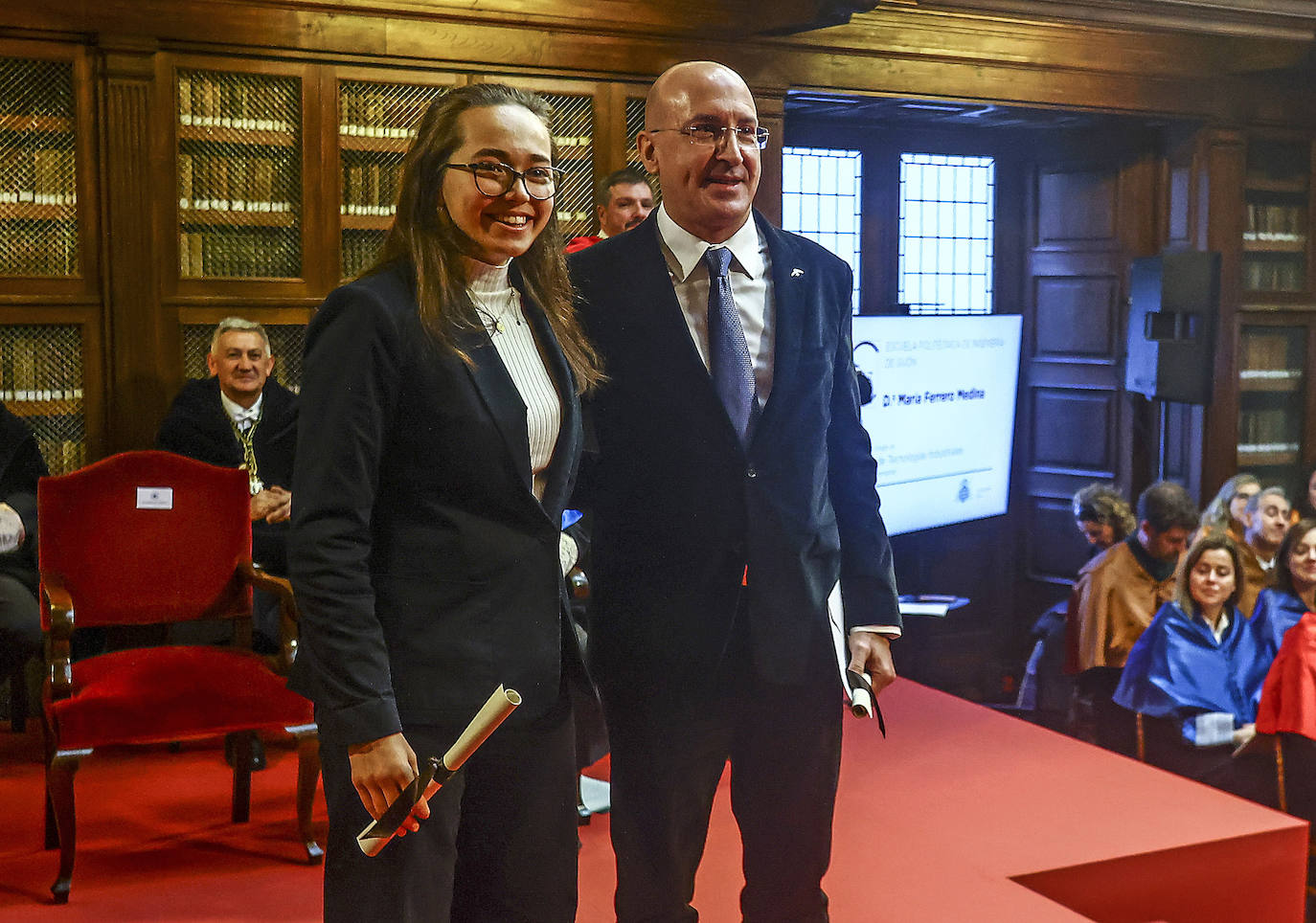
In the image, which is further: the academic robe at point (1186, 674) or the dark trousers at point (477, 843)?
the academic robe at point (1186, 674)

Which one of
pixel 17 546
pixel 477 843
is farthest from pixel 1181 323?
pixel 477 843

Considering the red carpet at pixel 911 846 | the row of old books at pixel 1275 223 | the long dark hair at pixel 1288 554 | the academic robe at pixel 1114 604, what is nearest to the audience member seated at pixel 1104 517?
the academic robe at pixel 1114 604

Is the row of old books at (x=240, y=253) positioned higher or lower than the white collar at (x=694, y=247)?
higher

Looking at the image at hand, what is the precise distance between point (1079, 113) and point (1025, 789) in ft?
13.4

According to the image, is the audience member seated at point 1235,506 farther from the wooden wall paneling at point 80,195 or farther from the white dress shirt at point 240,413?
the wooden wall paneling at point 80,195

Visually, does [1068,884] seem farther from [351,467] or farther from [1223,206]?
[1223,206]

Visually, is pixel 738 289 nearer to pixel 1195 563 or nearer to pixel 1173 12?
pixel 1195 563

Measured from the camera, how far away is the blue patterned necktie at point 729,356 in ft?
5.52

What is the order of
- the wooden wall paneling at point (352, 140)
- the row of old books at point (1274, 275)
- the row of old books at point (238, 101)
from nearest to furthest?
the row of old books at point (238, 101)
the wooden wall paneling at point (352, 140)
the row of old books at point (1274, 275)

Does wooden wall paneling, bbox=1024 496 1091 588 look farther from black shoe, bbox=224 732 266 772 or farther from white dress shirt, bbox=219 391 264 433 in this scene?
black shoe, bbox=224 732 266 772

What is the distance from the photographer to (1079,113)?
6480 mm

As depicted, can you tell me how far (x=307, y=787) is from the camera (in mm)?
3068

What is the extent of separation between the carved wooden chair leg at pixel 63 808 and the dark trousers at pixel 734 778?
1.62 metres

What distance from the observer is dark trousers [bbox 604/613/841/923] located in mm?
1671
